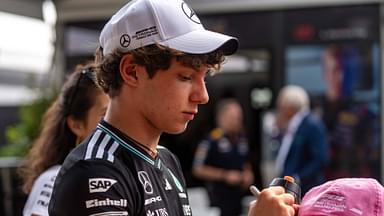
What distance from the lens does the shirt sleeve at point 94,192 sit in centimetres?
162

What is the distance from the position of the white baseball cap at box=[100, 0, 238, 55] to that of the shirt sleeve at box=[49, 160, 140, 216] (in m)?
0.31

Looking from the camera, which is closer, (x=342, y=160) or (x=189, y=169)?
(x=342, y=160)

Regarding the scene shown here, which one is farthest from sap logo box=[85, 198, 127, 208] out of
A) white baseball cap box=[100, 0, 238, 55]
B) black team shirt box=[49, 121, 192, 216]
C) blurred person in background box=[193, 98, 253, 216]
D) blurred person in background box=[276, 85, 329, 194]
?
blurred person in background box=[193, 98, 253, 216]

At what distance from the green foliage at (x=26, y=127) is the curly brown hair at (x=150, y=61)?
6132 millimetres

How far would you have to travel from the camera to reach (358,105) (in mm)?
7926

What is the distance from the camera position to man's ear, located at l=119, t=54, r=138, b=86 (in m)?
1.78

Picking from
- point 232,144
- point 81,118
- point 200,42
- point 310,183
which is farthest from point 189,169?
point 200,42

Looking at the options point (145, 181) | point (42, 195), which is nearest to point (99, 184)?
point (145, 181)

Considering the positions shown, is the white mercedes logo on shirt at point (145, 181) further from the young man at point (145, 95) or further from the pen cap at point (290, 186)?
the pen cap at point (290, 186)

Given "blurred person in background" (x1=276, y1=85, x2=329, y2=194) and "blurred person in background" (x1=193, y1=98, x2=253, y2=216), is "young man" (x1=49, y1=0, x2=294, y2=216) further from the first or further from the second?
"blurred person in background" (x1=193, y1=98, x2=253, y2=216)

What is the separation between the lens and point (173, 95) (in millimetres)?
1755

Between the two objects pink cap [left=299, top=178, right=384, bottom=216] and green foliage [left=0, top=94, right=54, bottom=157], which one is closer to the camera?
pink cap [left=299, top=178, right=384, bottom=216]

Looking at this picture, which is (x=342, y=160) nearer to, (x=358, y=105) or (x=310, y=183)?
(x=358, y=105)

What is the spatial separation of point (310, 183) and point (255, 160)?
2.26m
